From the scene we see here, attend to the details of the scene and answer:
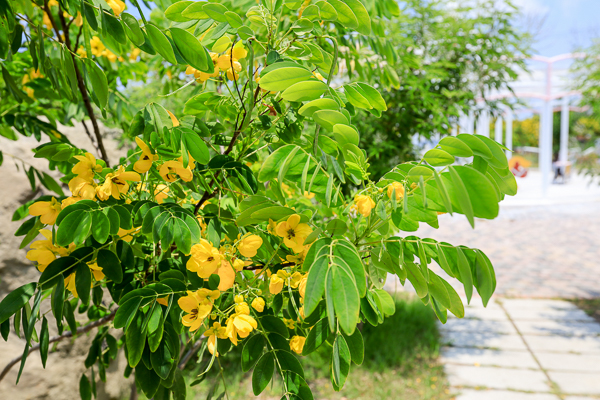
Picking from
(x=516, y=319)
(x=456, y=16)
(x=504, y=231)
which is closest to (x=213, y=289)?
(x=456, y=16)

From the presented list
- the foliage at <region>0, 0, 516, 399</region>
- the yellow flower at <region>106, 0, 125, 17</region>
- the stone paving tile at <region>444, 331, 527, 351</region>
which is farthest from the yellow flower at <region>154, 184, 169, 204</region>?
the stone paving tile at <region>444, 331, 527, 351</region>

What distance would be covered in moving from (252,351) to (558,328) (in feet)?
10.9

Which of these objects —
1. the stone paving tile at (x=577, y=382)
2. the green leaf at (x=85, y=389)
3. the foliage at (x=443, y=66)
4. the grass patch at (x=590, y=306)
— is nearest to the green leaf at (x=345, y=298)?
the green leaf at (x=85, y=389)

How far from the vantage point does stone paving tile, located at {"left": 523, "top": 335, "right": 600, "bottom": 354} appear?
2.83 metres

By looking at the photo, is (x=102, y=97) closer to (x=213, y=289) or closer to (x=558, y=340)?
(x=213, y=289)

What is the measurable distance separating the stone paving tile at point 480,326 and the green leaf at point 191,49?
3.16 metres

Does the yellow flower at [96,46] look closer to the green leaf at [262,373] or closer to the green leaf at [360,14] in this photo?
the green leaf at [360,14]

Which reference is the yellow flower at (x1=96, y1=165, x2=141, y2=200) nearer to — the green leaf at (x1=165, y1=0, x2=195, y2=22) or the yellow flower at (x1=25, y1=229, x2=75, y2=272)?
the yellow flower at (x1=25, y1=229, x2=75, y2=272)

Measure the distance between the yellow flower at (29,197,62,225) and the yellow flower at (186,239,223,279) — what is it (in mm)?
292

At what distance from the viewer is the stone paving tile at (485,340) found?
2910 mm

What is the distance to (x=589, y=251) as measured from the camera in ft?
18.7

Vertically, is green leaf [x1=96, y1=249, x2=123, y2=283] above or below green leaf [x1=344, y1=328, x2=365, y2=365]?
above

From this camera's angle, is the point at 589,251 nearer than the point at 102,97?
No

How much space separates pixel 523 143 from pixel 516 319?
26433 mm
